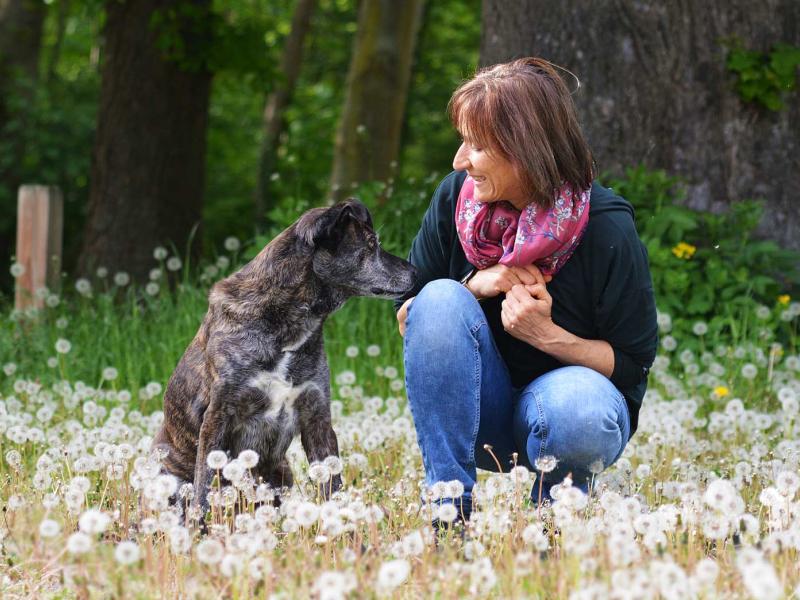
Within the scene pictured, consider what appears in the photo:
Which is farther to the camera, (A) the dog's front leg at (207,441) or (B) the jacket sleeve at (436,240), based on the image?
(B) the jacket sleeve at (436,240)

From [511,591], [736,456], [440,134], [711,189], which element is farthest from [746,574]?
[440,134]

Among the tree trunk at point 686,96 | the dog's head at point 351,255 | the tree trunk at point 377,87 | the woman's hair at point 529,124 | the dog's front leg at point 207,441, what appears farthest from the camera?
the tree trunk at point 377,87

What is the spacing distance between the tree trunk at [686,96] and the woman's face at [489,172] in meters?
3.88

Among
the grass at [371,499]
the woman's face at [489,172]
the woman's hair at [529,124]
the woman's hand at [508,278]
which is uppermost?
the woman's hair at [529,124]

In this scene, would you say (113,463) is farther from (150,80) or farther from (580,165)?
(150,80)

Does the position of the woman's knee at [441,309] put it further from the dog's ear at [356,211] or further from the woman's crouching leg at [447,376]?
the dog's ear at [356,211]

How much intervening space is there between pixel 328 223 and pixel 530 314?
0.90 metres

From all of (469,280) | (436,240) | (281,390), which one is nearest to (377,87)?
(436,240)

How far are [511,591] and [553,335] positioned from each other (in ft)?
4.70

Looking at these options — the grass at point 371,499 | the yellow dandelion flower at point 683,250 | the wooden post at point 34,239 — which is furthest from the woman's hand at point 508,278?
the wooden post at point 34,239

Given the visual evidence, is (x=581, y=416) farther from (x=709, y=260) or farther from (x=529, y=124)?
(x=709, y=260)

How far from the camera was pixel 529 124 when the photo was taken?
3.96 m

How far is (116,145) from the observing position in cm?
1015

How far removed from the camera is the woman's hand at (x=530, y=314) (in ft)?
13.5
